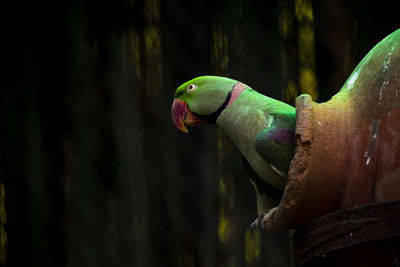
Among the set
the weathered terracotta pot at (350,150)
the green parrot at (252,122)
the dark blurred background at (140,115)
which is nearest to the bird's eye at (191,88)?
the green parrot at (252,122)

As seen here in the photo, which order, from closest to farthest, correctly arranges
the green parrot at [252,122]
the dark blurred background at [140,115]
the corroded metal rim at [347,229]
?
the corroded metal rim at [347,229], the green parrot at [252,122], the dark blurred background at [140,115]

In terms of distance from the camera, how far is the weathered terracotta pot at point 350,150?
0.64 meters

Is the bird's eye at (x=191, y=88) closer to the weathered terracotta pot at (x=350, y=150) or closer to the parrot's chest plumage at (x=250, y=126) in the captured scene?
the parrot's chest plumage at (x=250, y=126)

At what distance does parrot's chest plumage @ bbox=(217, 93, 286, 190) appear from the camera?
72 centimetres

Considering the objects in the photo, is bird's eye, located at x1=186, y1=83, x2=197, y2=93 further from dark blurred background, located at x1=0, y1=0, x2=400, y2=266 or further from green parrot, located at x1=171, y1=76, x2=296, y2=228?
dark blurred background, located at x1=0, y1=0, x2=400, y2=266

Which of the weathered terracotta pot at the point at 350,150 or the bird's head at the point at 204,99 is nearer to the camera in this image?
the weathered terracotta pot at the point at 350,150

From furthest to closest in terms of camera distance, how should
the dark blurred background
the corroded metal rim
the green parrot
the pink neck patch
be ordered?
1. the dark blurred background
2. the pink neck patch
3. the green parrot
4. the corroded metal rim

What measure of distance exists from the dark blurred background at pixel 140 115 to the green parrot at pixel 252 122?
545 millimetres

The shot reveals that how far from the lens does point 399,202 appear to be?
1.92ft

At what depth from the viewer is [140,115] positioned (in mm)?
1658

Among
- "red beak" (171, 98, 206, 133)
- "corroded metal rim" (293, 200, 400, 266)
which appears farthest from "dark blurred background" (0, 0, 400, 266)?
"corroded metal rim" (293, 200, 400, 266)

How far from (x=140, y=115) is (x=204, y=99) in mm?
839

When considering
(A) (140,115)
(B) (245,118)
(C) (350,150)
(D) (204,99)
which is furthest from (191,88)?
(A) (140,115)

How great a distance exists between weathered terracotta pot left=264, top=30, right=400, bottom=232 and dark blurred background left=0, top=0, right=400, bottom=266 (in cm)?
64
